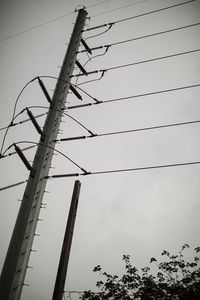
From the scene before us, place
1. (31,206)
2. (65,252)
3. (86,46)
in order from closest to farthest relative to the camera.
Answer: (65,252)
(31,206)
(86,46)

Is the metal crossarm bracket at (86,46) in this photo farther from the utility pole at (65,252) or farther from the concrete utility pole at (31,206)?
the utility pole at (65,252)

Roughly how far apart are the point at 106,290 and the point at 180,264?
702cm

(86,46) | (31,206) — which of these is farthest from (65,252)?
(86,46)

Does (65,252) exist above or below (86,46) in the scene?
below

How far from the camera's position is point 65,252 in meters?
5.05

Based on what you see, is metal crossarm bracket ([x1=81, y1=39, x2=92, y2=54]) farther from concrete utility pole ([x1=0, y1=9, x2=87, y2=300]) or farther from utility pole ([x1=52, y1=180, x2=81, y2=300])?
utility pole ([x1=52, y1=180, x2=81, y2=300])

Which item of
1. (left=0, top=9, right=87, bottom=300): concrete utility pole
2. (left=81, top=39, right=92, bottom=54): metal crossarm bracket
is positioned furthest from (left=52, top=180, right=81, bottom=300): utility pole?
(left=81, top=39, right=92, bottom=54): metal crossarm bracket

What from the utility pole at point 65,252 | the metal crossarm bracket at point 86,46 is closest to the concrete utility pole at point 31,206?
the utility pole at point 65,252

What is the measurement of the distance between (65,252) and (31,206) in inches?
46.4

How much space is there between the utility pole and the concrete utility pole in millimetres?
709

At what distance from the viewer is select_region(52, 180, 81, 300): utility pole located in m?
4.69

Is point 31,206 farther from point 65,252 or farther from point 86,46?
point 86,46

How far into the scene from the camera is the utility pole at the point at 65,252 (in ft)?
15.4

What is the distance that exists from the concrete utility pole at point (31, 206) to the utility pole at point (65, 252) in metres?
0.71
